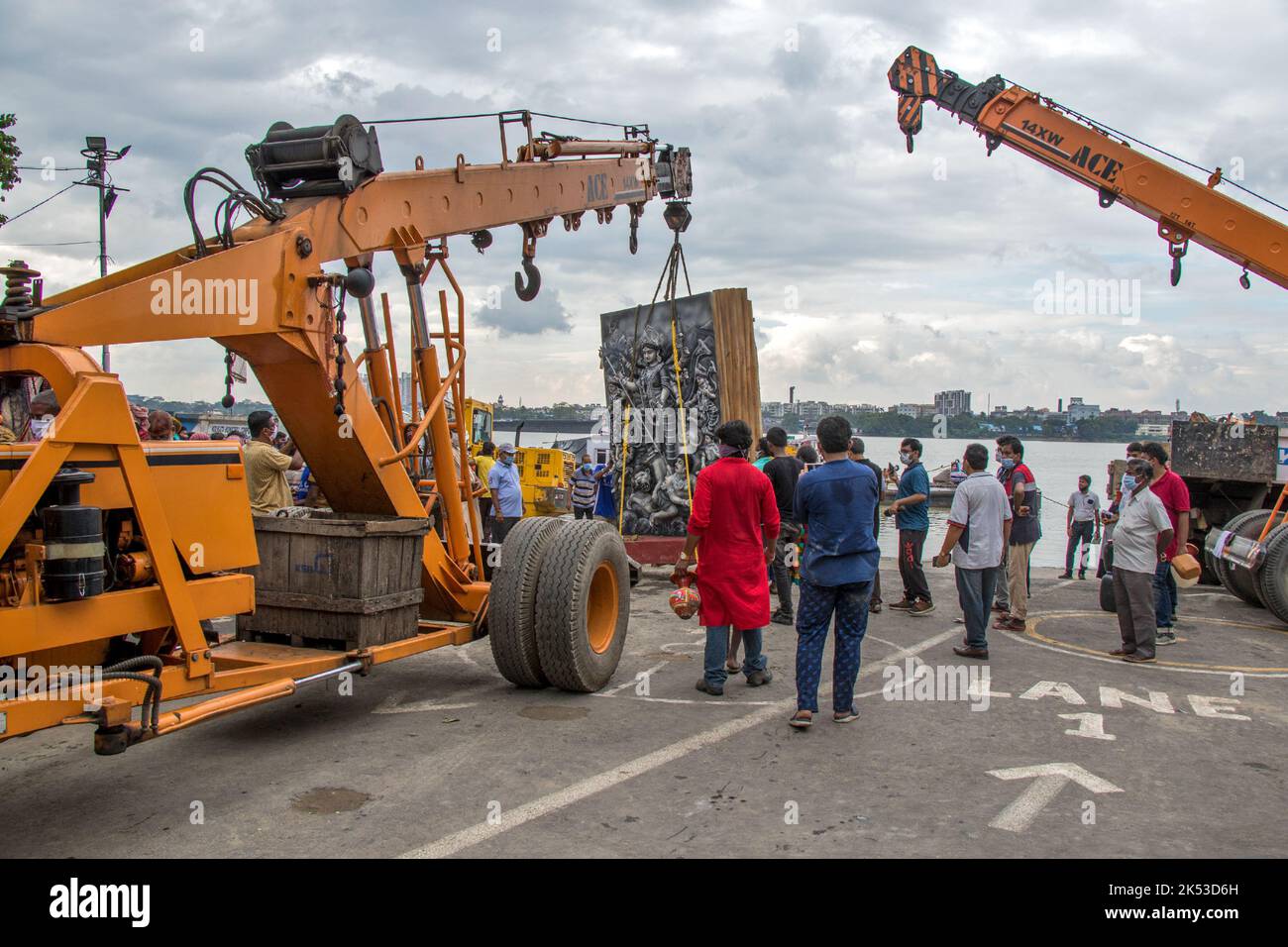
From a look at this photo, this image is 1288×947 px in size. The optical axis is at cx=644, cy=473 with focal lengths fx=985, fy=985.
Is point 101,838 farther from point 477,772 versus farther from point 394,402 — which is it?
point 394,402

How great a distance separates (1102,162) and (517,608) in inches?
391

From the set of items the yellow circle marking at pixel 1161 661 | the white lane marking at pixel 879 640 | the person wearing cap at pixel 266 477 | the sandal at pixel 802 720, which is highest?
the person wearing cap at pixel 266 477

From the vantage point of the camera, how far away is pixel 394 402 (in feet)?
23.2

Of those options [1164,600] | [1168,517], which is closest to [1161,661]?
[1164,600]

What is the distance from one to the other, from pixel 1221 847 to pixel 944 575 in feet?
30.9

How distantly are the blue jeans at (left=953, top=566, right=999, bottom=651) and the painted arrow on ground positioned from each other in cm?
286

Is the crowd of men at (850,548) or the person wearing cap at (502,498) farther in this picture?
the person wearing cap at (502,498)

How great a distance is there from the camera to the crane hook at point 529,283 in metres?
8.50

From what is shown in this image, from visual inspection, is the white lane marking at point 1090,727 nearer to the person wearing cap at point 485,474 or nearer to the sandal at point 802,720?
the sandal at point 802,720

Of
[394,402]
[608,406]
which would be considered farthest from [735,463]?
[608,406]

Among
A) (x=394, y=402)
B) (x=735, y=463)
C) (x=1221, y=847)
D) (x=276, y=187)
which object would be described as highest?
(x=276, y=187)

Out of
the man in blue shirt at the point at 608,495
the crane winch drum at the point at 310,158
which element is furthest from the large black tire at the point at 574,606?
the man in blue shirt at the point at 608,495

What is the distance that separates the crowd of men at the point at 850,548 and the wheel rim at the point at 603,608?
595 mm

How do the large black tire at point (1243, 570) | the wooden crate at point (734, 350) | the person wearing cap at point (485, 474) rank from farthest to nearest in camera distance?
the person wearing cap at point (485, 474), the wooden crate at point (734, 350), the large black tire at point (1243, 570)
